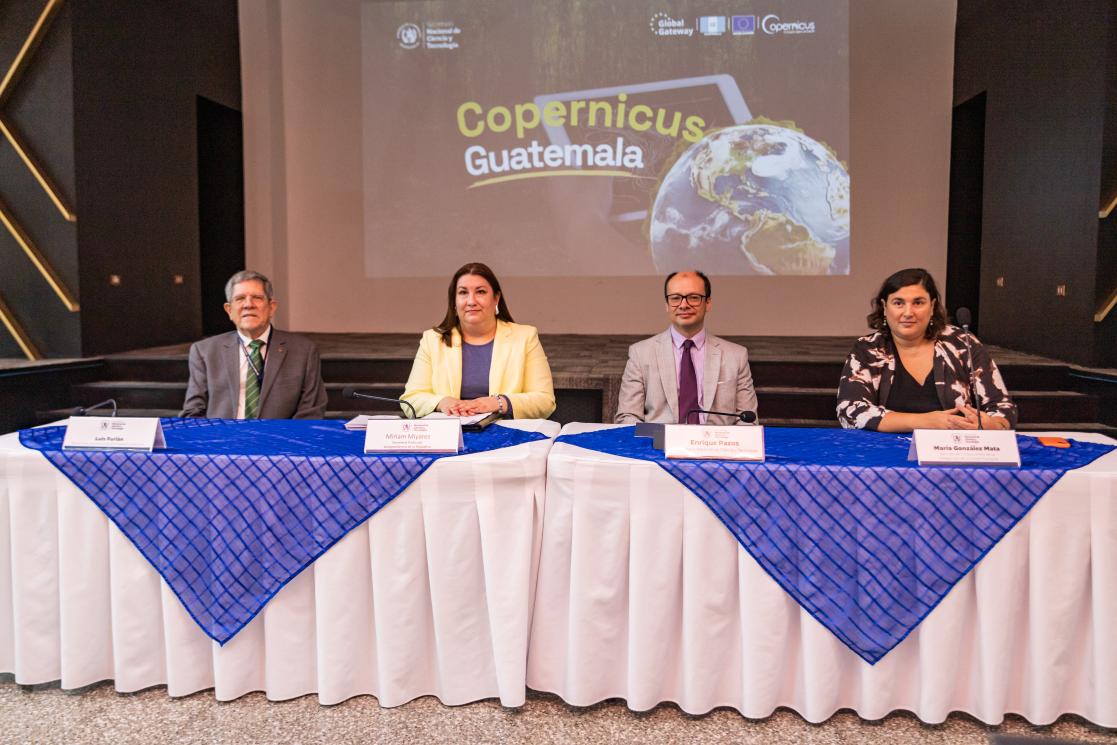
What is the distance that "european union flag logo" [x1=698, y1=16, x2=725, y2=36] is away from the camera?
6.01 meters

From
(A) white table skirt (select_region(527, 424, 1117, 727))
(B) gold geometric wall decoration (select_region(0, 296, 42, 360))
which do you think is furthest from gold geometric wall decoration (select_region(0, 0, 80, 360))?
(A) white table skirt (select_region(527, 424, 1117, 727))

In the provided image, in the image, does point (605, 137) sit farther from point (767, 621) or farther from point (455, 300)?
point (767, 621)

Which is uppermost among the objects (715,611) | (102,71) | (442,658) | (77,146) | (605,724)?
(102,71)

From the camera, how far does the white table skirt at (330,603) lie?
1.84 meters

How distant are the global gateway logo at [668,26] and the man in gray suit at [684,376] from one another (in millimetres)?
4140

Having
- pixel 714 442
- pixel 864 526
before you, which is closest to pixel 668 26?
pixel 714 442

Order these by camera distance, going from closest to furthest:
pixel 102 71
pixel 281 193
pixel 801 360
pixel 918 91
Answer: pixel 801 360 < pixel 102 71 < pixel 918 91 < pixel 281 193

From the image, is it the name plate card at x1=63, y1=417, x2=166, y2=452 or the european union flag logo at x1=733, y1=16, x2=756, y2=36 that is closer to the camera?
the name plate card at x1=63, y1=417, x2=166, y2=452

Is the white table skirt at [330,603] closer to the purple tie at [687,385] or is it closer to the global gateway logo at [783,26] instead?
the purple tie at [687,385]

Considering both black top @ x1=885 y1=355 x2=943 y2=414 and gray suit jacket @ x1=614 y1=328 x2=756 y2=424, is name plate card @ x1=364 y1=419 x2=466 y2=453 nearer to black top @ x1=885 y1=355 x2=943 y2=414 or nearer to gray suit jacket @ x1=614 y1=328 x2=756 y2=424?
gray suit jacket @ x1=614 y1=328 x2=756 y2=424

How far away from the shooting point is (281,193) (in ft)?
22.8

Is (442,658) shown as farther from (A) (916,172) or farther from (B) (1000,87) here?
(A) (916,172)

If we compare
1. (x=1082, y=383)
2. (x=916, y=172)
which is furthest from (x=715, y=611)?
(x=916, y=172)

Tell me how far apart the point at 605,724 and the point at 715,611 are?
36 cm
